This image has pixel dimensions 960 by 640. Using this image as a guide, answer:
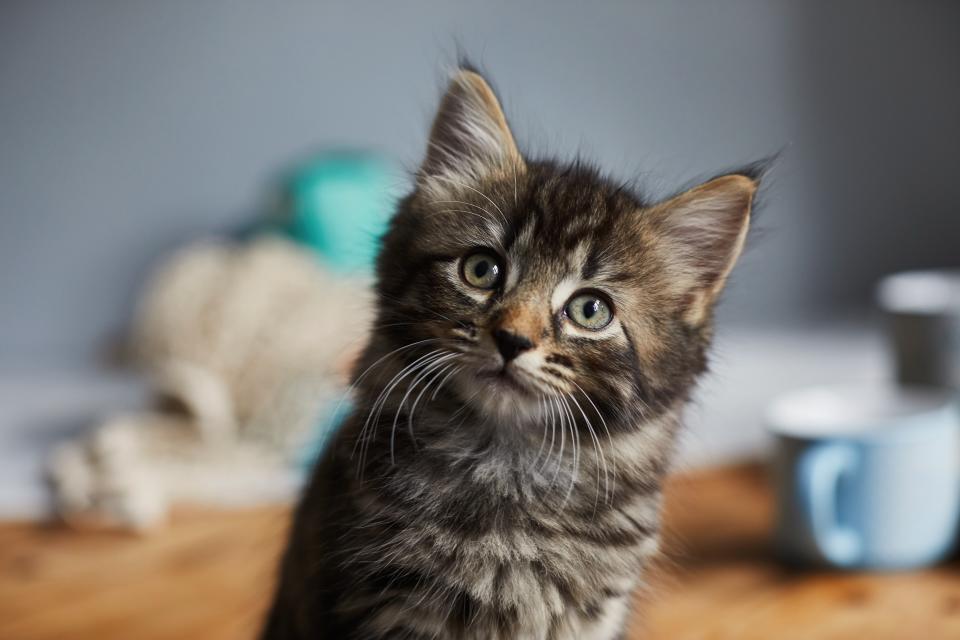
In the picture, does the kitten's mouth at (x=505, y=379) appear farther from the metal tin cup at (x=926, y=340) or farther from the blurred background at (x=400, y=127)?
the blurred background at (x=400, y=127)

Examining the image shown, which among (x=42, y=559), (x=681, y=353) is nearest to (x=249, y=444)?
(x=42, y=559)

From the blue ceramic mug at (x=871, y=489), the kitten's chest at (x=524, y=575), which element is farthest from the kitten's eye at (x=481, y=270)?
the blue ceramic mug at (x=871, y=489)

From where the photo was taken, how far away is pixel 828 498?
1.29 metres

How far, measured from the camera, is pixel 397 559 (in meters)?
0.85

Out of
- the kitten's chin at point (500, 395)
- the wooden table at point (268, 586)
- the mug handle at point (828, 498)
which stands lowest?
the wooden table at point (268, 586)

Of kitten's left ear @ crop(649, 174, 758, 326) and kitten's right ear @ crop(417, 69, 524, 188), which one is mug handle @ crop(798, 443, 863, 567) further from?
kitten's right ear @ crop(417, 69, 524, 188)

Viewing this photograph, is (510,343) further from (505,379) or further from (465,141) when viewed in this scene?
(465,141)

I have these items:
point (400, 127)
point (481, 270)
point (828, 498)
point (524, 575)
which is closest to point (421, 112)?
point (400, 127)

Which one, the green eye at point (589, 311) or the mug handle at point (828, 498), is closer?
the green eye at point (589, 311)

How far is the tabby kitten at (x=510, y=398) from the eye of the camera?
847 mm

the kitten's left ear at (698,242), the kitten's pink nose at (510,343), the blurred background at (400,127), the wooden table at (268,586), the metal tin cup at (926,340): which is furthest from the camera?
the blurred background at (400,127)

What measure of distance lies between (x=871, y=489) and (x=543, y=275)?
67cm

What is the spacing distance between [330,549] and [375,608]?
7cm

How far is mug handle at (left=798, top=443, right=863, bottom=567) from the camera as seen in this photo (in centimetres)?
127
